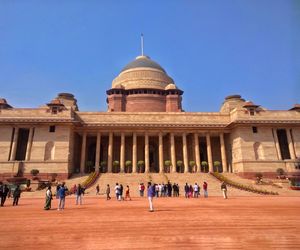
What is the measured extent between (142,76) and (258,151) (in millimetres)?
33107

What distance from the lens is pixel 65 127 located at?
124ft

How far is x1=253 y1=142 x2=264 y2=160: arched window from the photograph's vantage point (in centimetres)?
3834

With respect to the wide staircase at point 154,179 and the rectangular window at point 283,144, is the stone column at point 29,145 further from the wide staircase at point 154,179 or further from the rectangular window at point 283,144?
the rectangular window at point 283,144

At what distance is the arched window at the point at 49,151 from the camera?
36547 millimetres

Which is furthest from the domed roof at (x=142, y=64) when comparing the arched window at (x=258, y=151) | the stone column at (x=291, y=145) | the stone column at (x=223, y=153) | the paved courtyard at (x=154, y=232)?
the paved courtyard at (x=154, y=232)

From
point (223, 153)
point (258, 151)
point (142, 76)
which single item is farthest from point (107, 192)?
point (142, 76)

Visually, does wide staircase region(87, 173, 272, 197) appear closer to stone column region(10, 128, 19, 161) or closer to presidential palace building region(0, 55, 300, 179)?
presidential palace building region(0, 55, 300, 179)

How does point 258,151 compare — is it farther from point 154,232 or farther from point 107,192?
point 154,232

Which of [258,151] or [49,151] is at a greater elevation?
[258,151]

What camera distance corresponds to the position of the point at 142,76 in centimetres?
5909

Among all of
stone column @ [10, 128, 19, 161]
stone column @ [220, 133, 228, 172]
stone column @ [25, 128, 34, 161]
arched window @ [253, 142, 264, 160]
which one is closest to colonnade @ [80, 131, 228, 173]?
stone column @ [220, 133, 228, 172]

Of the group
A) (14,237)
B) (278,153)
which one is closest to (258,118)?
(278,153)

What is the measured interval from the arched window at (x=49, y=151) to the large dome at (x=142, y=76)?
24336 mm

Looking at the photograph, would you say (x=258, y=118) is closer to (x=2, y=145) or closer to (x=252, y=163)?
(x=252, y=163)
